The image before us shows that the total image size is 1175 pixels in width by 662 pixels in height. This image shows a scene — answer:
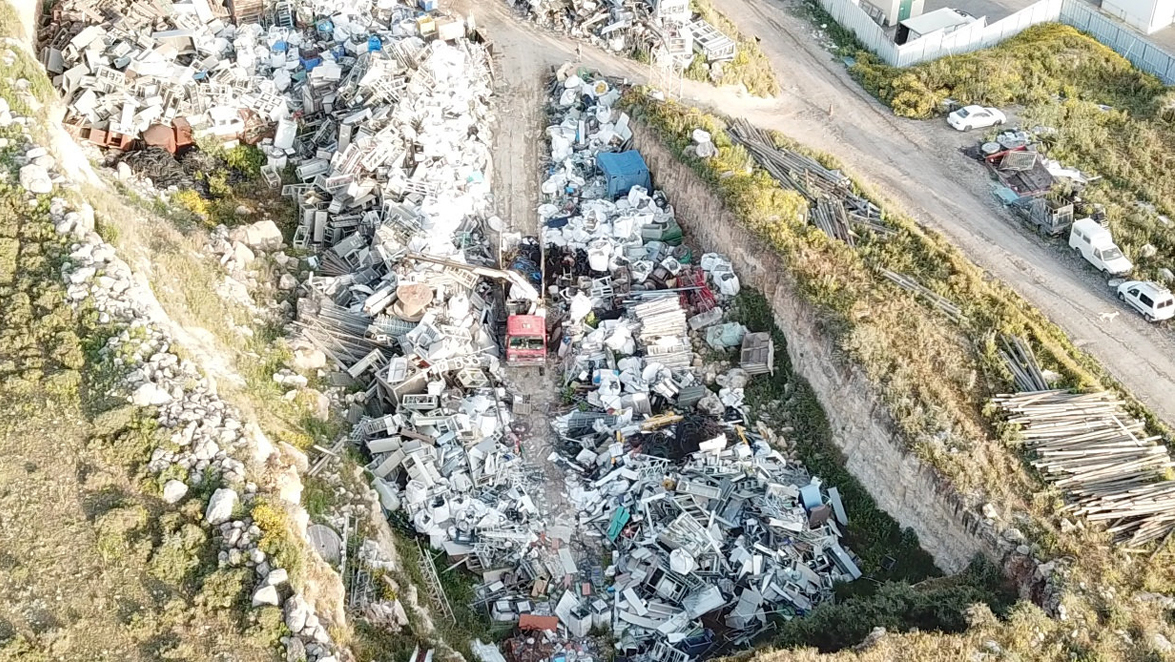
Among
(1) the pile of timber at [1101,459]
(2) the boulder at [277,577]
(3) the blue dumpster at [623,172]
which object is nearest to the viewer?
(2) the boulder at [277,577]

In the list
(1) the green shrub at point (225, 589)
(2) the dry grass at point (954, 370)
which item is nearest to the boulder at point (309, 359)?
(1) the green shrub at point (225, 589)

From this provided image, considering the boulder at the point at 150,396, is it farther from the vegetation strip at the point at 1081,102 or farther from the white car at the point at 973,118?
the white car at the point at 973,118

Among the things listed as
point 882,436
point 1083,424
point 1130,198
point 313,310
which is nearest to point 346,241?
point 313,310

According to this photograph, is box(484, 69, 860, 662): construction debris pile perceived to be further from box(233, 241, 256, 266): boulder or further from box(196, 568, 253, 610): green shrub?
box(233, 241, 256, 266): boulder

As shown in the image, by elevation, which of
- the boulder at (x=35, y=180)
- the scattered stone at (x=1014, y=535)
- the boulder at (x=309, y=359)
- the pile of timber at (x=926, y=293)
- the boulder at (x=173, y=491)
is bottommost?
the boulder at (x=309, y=359)

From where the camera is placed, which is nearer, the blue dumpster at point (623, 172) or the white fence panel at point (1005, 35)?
the blue dumpster at point (623, 172)

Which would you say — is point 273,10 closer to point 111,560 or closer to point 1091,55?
point 111,560
